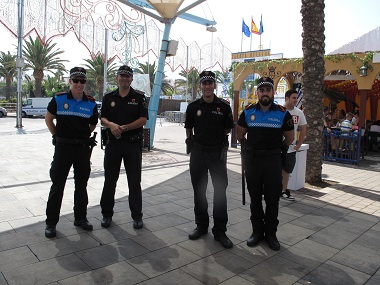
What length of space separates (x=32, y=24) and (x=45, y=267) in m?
10.9

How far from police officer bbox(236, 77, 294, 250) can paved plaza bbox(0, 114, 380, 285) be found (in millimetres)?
315

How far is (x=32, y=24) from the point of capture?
1148cm

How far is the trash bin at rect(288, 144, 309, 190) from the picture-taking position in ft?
21.0

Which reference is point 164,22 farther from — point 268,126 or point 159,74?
point 268,126

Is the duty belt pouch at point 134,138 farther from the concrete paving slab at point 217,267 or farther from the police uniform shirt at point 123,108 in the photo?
the concrete paving slab at point 217,267

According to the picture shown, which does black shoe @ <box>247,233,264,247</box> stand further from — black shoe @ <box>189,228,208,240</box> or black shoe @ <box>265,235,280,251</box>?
black shoe @ <box>189,228,208,240</box>

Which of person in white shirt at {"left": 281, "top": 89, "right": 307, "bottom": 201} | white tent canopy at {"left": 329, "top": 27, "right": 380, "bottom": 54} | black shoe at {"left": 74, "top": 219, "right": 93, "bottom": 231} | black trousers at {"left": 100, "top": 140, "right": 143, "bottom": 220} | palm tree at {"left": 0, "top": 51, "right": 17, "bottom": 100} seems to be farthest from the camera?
palm tree at {"left": 0, "top": 51, "right": 17, "bottom": 100}

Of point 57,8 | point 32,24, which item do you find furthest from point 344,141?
point 32,24

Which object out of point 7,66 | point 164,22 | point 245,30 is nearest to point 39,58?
point 7,66

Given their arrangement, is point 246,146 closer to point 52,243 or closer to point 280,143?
point 280,143

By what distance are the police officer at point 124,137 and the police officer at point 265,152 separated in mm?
1317

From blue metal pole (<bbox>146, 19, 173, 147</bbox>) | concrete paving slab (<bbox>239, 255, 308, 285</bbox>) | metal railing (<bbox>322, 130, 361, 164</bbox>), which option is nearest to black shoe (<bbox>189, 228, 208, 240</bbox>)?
concrete paving slab (<bbox>239, 255, 308, 285</bbox>)

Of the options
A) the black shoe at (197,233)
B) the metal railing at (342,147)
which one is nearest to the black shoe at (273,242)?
the black shoe at (197,233)

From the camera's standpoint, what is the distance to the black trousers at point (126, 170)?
13.2 feet
